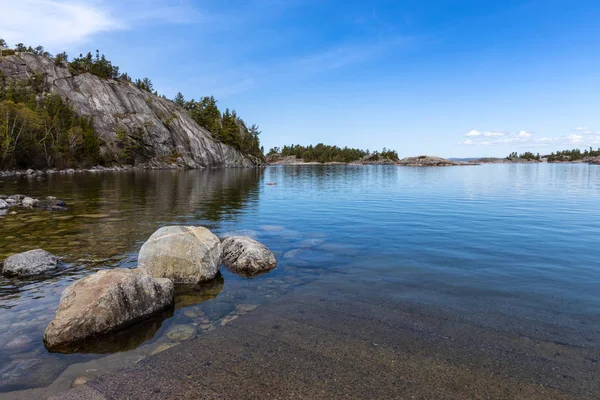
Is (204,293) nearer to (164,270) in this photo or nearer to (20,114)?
(164,270)

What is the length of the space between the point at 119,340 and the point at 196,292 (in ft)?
11.0

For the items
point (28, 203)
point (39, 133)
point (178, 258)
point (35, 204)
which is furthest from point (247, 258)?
point (39, 133)

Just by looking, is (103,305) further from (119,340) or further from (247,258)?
(247,258)

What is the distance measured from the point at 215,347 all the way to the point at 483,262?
38.8 ft

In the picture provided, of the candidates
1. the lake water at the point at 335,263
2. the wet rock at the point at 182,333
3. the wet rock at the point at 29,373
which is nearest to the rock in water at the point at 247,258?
the lake water at the point at 335,263

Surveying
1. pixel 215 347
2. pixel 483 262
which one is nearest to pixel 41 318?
pixel 215 347

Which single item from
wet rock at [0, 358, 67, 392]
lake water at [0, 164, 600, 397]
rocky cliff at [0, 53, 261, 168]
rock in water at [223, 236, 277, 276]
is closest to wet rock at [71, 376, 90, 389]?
lake water at [0, 164, 600, 397]

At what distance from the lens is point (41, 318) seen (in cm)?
935

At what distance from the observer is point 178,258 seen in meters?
12.4

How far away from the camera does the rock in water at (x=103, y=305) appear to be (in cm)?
808

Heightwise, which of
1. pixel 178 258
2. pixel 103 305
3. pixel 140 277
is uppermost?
pixel 140 277

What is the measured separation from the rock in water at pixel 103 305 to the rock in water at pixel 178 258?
2210 millimetres

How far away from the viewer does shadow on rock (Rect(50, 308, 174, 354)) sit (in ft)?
25.5

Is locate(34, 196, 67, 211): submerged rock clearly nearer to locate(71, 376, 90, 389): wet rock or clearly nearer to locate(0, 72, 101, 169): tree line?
locate(71, 376, 90, 389): wet rock
